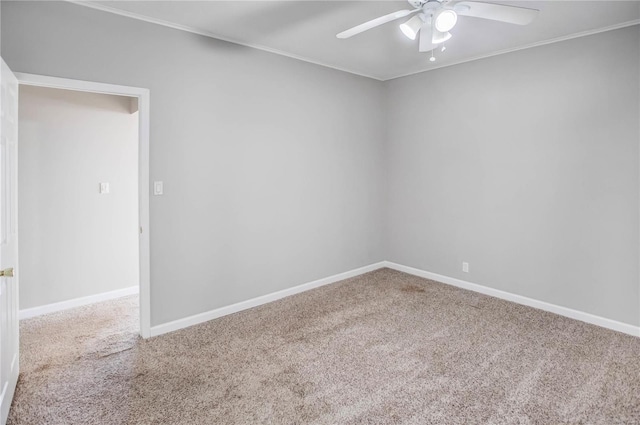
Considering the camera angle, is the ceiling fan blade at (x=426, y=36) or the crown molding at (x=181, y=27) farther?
the crown molding at (x=181, y=27)

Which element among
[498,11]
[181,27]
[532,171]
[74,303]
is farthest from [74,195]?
[532,171]

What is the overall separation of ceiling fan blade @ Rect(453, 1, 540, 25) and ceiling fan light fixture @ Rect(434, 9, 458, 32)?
0.13 m

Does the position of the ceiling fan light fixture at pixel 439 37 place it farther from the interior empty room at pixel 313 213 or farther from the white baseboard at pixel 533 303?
the white baseboard at pixel 533 303

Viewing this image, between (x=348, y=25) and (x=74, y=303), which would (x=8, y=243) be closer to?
(x=74, y=303)

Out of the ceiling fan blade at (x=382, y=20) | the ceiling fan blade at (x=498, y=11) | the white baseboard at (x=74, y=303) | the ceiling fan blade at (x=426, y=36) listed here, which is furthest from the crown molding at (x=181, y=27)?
the white baseboard at (x=74, y=303)

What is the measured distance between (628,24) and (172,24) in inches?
143

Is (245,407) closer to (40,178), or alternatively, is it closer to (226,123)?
(226,123)

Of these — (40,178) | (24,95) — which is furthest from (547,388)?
(24,95)

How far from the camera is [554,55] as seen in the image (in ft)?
11.1

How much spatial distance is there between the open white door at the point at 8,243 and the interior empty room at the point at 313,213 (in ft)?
0.11

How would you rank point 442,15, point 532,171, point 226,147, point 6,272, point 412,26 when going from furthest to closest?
1. point 532,171
2. point 226,147
3. point 412,26
4. point 442,15
5. point 6,272

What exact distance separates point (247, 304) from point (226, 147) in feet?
5.01

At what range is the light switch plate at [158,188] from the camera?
3016 mm

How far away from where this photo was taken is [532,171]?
3594 millimetres
